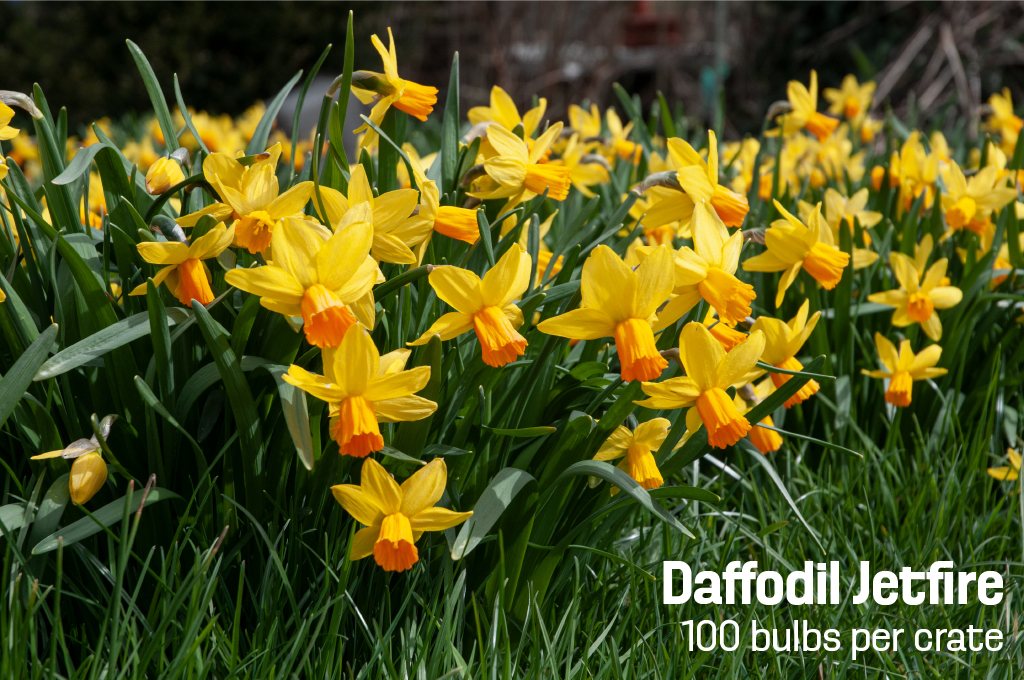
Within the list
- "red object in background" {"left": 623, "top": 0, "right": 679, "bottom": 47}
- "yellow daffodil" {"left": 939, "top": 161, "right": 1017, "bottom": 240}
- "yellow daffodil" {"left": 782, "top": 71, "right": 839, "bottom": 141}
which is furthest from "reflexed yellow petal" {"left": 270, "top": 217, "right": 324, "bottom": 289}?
"red object in background" {"left": 623, "top": 0, "right": 679, "bottom": 47}

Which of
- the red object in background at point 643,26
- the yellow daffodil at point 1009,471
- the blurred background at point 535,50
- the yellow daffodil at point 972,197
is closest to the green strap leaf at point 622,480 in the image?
the yellow daffodil at point 1009,471

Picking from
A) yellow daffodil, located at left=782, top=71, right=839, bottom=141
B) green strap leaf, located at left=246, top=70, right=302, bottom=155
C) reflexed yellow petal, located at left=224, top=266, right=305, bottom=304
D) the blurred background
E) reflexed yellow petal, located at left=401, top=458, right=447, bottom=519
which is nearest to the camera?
reflexed yellow petal, located at left=224, top=266, right=305, bottom=304

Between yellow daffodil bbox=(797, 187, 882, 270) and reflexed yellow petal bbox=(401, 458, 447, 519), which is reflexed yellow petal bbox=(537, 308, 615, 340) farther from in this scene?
yellow daffodil bbox=(797, 187, 882, 270)

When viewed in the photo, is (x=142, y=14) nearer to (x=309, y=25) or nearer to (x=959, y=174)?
(x=309, y=25)

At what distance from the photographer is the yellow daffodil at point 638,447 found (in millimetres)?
1116

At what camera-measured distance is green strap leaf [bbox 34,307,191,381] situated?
948mm

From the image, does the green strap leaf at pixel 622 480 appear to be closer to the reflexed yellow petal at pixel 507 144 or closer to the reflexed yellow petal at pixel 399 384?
Answer: the reflexed yellow petal at pixel 399 384

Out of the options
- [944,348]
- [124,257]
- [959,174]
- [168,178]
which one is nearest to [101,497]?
[124,257]

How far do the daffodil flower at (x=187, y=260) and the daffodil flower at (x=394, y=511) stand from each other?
0.30 m

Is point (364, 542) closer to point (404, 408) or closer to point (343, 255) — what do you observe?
point (404, 408)

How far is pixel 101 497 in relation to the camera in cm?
112

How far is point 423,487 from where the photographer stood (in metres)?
0.98

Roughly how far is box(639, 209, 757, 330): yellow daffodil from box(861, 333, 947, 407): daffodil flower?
2.32 ft

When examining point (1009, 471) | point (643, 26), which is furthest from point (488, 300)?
point (643, 26)
